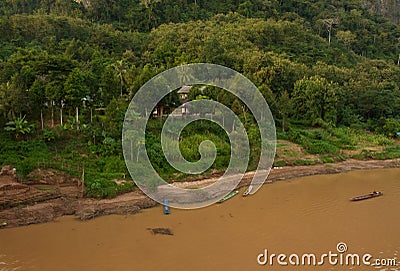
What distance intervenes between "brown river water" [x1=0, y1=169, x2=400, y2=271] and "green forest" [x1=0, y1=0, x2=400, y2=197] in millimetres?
2738

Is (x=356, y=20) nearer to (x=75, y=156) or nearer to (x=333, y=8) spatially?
(x=333, y=8)

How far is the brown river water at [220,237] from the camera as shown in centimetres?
1127

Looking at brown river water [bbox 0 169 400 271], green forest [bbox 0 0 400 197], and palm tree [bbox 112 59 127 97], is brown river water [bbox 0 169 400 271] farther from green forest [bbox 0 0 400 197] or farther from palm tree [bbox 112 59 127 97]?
palm tree [bbox 112 59 127 97]

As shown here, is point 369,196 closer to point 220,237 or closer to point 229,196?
point 229,196

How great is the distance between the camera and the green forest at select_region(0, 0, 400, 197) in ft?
56.0

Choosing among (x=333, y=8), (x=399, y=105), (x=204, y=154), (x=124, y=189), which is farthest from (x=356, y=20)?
(x=124, y=189)

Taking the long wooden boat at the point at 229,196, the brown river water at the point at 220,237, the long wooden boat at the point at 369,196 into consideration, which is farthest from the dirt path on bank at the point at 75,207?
the long wooden boat at the point at 369,196

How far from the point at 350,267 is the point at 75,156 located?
37.0 feet

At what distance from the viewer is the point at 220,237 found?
12.8m

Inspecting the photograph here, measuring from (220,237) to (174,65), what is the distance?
596 inches

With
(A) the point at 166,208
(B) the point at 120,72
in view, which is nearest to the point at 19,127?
(B) the point at 120,72

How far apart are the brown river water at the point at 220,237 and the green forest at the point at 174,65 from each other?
2.74 meters

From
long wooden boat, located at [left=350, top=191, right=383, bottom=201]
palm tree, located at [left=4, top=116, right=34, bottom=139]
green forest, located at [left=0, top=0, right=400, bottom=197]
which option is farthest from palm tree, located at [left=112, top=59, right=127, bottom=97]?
long wooden boat, located at [left=350, top=191, right=383, bottom=201]

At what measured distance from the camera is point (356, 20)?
161ft
